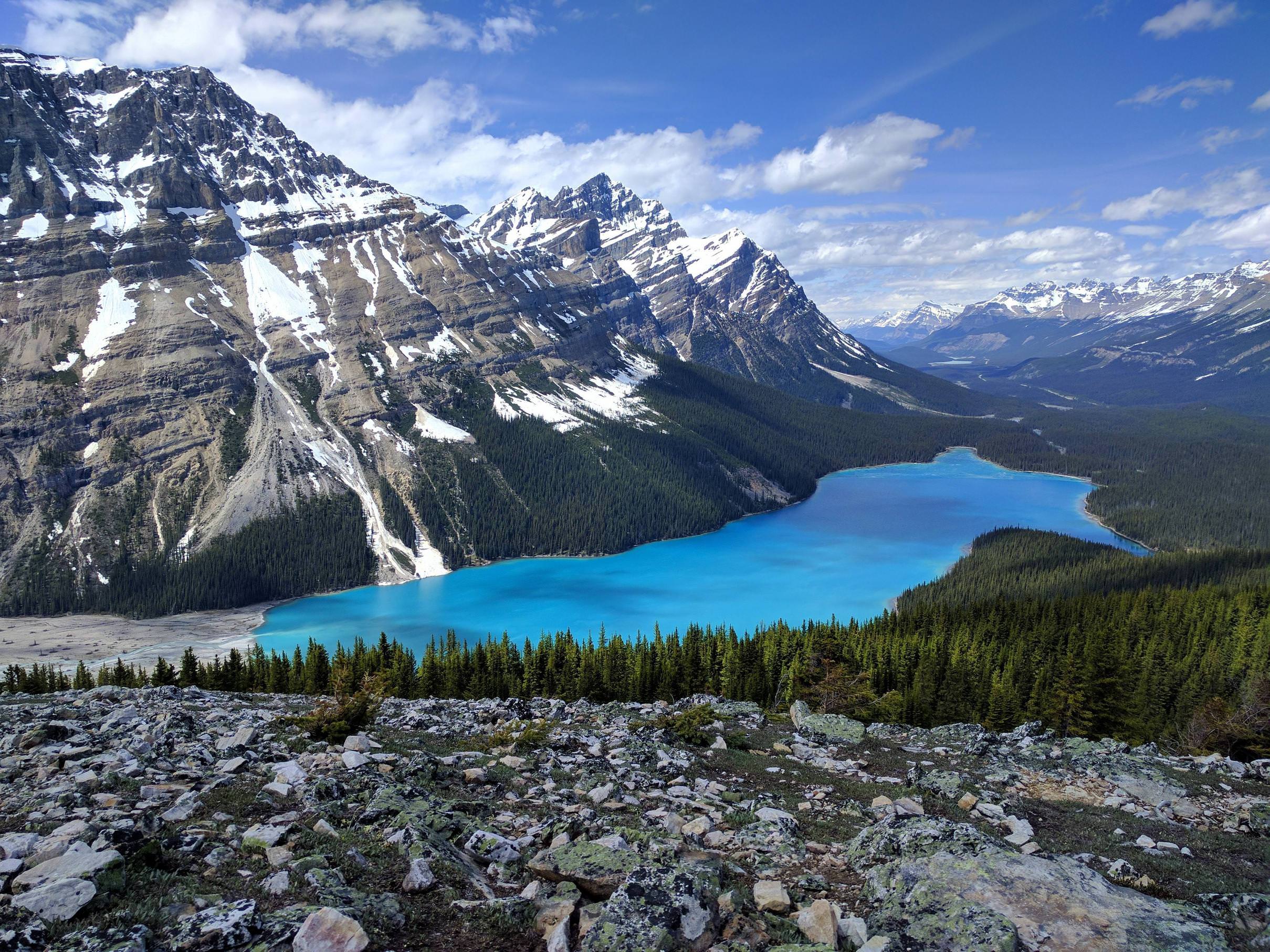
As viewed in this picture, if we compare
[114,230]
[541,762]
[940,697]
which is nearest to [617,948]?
[541,762]

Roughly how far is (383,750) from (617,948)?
13332 millimetres

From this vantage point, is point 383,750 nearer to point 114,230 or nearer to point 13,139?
point 114,230

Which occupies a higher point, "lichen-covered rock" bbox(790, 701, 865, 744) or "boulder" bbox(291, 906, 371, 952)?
"boulder" bbox(291, 906, 371, 952)

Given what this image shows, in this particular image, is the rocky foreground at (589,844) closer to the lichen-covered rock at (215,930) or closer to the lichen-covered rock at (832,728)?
the lichen-covered rock at (215,930)

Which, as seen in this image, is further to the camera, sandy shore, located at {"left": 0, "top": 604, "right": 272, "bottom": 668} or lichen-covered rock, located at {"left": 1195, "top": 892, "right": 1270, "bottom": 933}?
sandy shore, located at {"left": 0, "top": 604, "right": 272, "bottom": 668}

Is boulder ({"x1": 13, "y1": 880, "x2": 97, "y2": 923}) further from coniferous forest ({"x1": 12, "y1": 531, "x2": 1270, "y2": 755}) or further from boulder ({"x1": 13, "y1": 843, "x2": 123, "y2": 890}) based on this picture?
coniferous forest ({"x1": 12, "y1": 531, "x2": 1270, "y2": 755})

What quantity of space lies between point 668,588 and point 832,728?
344 feet

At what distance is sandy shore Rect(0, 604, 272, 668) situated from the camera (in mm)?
94375

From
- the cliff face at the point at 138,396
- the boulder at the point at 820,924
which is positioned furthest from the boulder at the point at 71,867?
the cliff face at the point at 138,396

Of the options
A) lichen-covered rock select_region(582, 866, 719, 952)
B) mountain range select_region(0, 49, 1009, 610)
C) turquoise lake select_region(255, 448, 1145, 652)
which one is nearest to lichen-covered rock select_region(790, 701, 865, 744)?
lichen-covered rock select_region(582, 866, 719, 952)

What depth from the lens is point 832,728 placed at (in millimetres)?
30656

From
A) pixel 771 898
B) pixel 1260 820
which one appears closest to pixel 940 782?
pixel 1260 820

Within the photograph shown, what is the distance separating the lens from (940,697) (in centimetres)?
5659

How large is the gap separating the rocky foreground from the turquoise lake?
255ft
